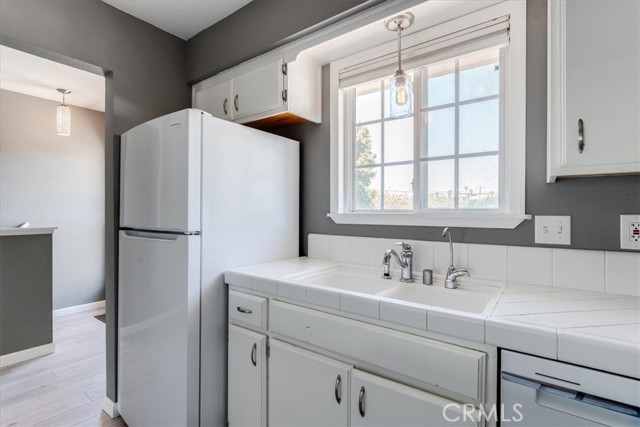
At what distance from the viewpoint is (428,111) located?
5.61 ft

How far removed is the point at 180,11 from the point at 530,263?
2433 mm

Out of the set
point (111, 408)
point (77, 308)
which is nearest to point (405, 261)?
point (111, 408)

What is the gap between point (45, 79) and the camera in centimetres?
315

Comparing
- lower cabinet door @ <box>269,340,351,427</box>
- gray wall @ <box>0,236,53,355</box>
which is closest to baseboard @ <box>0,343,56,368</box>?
gray wall @ <box>0,236,53,355</box>

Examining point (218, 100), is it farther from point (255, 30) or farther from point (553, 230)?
point (553, 230)

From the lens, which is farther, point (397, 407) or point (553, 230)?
point (553, 230)

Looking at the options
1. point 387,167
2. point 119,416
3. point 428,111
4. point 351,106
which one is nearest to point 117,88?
point 351,106

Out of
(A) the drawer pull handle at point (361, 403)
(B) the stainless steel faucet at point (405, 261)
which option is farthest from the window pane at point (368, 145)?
(A) the drawer pull handle at point (361, 403)

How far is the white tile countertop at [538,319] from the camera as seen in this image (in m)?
0.78

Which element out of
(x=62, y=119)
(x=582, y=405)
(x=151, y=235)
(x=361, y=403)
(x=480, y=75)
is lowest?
(x=361, y=403)

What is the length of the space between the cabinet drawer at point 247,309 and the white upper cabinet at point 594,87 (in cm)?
128

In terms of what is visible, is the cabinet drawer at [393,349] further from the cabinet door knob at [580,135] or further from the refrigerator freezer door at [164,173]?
the cabinet door knob at [580,135]

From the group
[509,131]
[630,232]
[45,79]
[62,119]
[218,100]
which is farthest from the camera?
[62,119]

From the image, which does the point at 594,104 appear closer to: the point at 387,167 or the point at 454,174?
the point at 454,174
